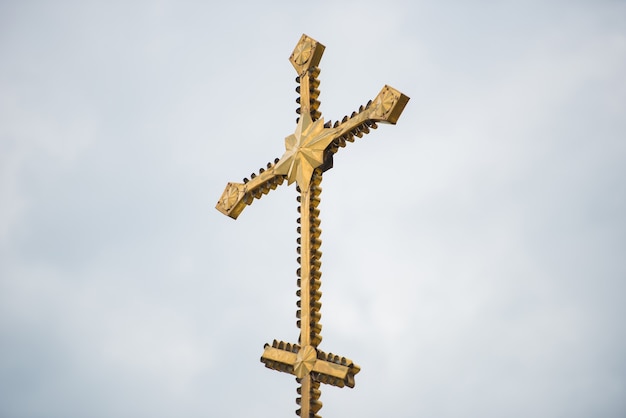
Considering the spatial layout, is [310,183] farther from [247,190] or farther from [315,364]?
[315,364]

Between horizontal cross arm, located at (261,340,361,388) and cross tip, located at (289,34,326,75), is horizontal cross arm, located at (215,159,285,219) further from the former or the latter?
horizontal cross arm, located at (261,340,361,388)

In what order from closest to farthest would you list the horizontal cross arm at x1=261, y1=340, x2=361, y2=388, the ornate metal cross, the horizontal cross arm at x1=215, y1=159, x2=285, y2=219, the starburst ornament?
1. the horizontal cross arm at x1=261, y1=340, x2=361, y2=388
2. the ornate metal cross
3. the starburst ornament
4. the horizontal cross arm at x1=215, y1=159, x2=285, y2=219

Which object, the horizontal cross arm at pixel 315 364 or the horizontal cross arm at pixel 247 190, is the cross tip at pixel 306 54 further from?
the horizontal cross arm at pixel 315 364

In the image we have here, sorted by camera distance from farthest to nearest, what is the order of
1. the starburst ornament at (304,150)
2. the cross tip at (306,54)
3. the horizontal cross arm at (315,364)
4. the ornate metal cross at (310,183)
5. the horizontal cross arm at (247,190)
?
the horizontal cross arm at (247,190), the cross tip at (306,54), the starburst ornament at (304,150), the ornate metal cross at (310,183), the horizontal cross arm at (315,364)

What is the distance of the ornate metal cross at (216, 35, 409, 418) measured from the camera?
9.77 meters

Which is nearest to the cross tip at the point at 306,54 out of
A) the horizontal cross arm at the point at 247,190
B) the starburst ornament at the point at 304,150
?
the starburst ornament at the point at 304,150

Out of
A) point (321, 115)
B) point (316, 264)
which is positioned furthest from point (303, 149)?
point (316, 264)

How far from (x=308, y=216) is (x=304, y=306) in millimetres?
890

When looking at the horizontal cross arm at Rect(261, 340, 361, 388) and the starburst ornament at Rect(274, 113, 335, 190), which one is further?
the starburst ornament at Rect(274, 113, 335, 190)

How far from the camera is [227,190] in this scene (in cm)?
1190

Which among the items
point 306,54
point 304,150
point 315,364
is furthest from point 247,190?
point 315,364

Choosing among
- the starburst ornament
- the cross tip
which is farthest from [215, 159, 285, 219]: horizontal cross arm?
the cross tip

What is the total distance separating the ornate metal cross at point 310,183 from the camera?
32.1 feet

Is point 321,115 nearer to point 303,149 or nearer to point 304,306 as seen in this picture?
point 303,149
